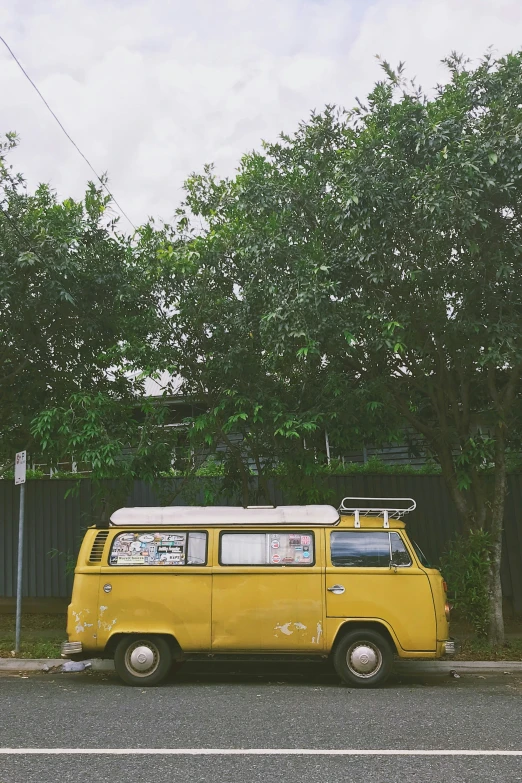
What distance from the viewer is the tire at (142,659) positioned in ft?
27.3

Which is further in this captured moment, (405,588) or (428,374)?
(428,374)

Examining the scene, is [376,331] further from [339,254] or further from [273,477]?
[273,477]

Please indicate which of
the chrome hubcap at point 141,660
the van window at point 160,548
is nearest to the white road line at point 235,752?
the chrome hubcap at point 141,660

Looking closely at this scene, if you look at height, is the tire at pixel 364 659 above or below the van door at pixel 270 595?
below

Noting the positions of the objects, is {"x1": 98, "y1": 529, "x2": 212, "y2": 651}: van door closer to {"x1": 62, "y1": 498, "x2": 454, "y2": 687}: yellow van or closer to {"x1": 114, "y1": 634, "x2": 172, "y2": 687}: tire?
{"x1": 62, "y1": 498, "x2": 454, "y2": 687}: yellow van

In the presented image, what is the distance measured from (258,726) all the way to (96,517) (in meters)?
6.92

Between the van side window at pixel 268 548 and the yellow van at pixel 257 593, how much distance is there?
0.01 meters

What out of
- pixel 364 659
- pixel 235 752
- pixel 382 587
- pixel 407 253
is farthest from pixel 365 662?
pixel 407 253

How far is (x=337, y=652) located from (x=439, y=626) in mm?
1250

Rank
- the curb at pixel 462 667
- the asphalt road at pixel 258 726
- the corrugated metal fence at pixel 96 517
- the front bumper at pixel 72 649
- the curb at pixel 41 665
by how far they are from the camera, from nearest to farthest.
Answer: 1. the asphalt road at pixel 258 726
2. the front bumper at pixel 72 649
3. the curb at pixel 462 667
4. the curb at pixel 41 665
5. the corrugated metal fence at pixel 96 517

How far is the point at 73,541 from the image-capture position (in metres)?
13.4

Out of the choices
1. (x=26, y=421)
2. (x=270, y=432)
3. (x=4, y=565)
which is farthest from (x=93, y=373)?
(x=4, y=565)

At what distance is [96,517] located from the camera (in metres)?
12.5

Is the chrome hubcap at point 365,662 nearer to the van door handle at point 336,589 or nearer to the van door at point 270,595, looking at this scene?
the van door at point 270,595
